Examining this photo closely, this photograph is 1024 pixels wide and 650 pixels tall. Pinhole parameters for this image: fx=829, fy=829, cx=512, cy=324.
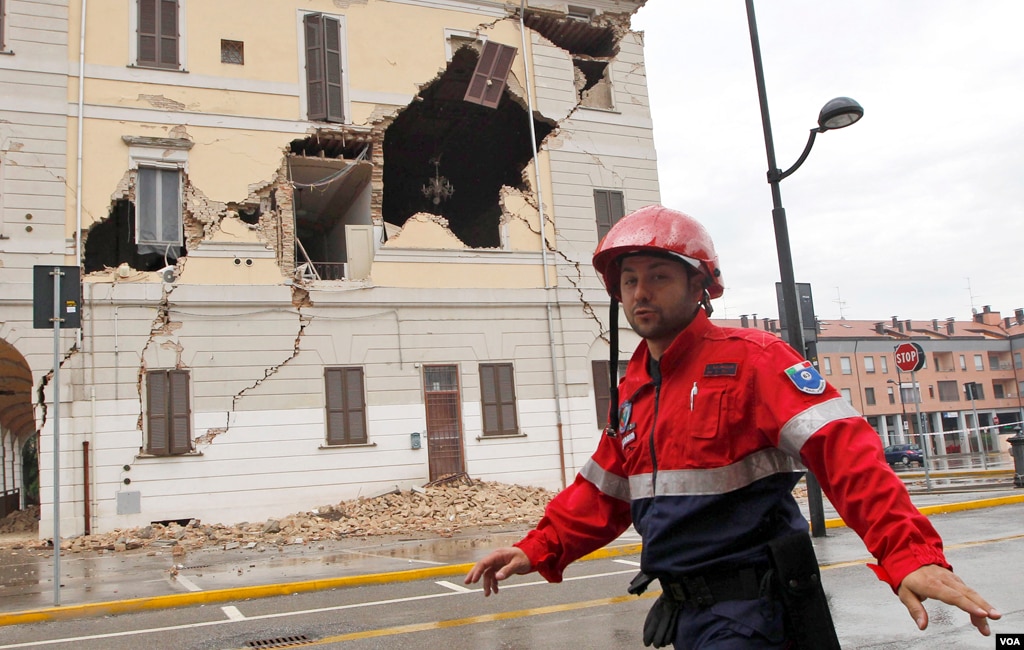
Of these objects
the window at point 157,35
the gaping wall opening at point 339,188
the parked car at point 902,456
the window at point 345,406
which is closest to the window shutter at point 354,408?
the window at point 345,406

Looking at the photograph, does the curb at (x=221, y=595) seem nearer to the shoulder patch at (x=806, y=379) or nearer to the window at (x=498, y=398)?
the shoulder patch at (x=806, y=379)

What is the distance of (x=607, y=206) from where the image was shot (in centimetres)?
2100

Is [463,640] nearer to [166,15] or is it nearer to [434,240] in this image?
[434,240]

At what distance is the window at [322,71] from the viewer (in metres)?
18.6

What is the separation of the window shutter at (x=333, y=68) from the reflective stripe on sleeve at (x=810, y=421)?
58.4 ft

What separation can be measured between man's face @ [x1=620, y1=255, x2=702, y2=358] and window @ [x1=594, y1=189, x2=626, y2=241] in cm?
1834

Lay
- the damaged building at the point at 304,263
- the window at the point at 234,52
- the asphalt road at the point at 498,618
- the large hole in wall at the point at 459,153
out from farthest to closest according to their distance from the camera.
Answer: the large hole in wall at the point at 459,153 → the window at the point at 234,52 → the damaged building at the point at 304,263 → the asphalt road at the point at 498,618

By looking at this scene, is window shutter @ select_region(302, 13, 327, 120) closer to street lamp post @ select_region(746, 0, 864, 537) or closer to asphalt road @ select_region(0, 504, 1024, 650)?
street lamp post @ select_region(746, 0, 864, 537)

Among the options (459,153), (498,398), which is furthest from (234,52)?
(498,398)

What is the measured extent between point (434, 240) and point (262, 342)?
4.51m

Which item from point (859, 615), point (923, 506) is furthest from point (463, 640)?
point (923, 506)

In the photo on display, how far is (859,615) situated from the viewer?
6.17m

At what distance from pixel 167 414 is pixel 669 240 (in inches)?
616

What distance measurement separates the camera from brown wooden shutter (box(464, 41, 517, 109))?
65.7 feet
